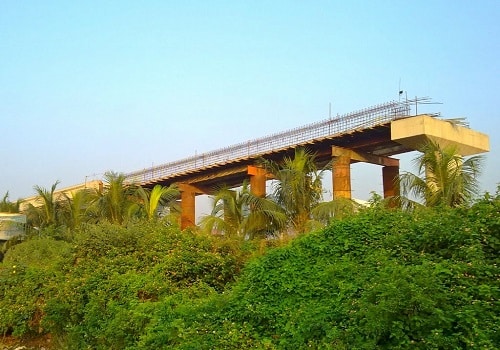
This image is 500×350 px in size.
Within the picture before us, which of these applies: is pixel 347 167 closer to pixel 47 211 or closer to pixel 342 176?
pixel 342 176

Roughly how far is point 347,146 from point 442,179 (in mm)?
7552

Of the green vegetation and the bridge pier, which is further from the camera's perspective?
the bridge pier

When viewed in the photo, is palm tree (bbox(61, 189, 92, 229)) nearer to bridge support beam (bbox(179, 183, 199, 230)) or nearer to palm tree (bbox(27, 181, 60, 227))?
palm tree (bbox(27, 181, 60, 227))

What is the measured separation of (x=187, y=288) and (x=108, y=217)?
13330 millimetres

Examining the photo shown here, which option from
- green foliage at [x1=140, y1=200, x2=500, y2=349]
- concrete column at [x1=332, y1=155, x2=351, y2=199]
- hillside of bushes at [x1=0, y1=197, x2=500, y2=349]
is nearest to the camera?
green foliage at [x1=140, y1=200, x2=500, y2=349]

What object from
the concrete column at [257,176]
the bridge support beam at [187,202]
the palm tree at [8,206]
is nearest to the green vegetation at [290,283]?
the concrete column at [257,176]

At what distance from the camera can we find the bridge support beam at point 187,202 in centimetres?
2877

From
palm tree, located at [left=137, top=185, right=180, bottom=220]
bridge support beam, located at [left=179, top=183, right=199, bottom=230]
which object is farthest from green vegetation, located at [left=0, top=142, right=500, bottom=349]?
bridge support beam, located at [left=179, top=183, right=199, bottom=230]

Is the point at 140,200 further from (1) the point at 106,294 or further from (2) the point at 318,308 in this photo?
(2) the point at 318,308

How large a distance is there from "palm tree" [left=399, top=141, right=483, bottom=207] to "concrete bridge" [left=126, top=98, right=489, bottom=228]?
330 cm

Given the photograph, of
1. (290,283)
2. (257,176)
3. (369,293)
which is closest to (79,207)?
(257,176)

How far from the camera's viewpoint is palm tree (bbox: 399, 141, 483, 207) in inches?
535

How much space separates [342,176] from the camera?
814 inches

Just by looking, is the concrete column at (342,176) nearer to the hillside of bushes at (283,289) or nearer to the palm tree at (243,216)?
the palm tree at (243,216)
